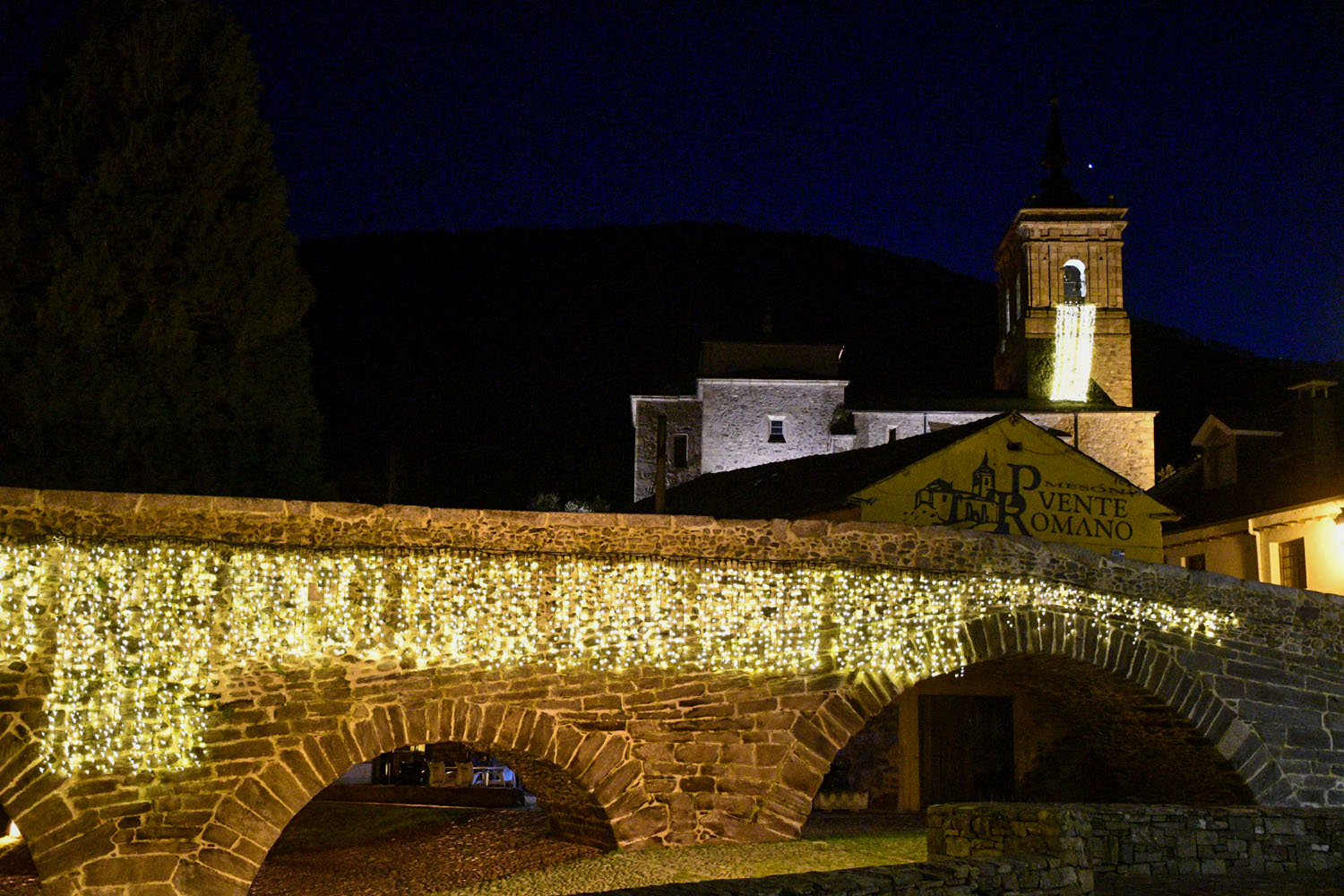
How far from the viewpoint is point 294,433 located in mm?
18094

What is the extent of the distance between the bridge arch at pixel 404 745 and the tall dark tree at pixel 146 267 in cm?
638

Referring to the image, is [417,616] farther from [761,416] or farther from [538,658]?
[761,416]

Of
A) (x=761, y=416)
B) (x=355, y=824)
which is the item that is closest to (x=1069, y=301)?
(x=761, y=416)

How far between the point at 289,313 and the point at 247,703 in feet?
26.8

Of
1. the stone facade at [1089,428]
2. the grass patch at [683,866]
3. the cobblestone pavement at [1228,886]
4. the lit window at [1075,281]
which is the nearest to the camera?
the cobblestone pavement at [1228,886]

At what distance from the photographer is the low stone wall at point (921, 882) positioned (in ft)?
20.2

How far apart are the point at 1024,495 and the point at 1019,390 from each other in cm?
2638

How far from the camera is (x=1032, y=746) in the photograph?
1881cm

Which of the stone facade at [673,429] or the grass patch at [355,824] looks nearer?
the grass patch at [355,824]

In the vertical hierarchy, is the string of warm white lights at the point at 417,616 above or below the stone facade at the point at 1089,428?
below

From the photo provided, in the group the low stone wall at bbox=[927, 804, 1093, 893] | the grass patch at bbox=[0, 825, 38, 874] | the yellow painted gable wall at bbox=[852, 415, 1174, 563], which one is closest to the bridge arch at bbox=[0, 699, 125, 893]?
the grass patch at bbox=[0, 825, 38, 874]

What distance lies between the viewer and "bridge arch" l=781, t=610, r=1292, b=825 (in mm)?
13000

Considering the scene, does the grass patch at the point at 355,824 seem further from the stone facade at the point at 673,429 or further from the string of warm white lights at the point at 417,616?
the stone facade at the point at 673,429

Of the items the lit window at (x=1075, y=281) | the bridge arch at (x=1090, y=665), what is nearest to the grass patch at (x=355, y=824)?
the bridge arch at (x=1090, y=665)
